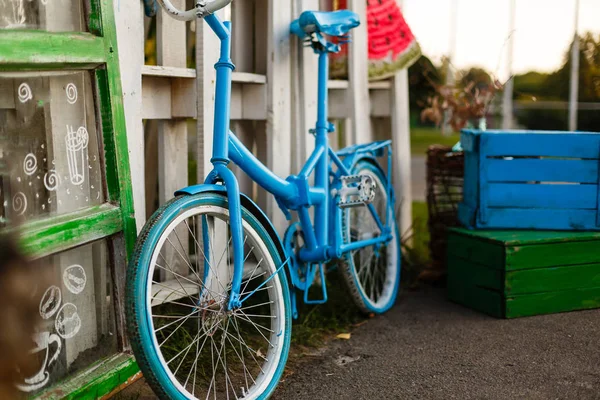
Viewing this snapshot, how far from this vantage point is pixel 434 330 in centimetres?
323

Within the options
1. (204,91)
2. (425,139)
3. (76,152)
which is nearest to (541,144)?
(204,91)

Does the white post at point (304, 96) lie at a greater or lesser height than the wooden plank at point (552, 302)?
greater

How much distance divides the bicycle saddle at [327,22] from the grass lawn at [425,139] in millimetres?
11030

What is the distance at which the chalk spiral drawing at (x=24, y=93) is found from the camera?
6.40 ft

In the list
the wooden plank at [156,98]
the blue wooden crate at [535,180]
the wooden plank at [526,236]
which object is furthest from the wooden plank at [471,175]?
the wooden plank at [156,98]

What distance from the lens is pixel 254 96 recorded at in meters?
3.33

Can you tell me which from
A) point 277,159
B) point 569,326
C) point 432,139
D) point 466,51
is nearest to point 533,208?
point 569,326

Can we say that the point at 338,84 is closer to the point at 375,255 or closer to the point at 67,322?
the point at 375,255

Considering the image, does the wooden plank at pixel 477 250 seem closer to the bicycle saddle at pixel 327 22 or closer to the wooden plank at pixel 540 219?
the wooden plank at pixel 540 219

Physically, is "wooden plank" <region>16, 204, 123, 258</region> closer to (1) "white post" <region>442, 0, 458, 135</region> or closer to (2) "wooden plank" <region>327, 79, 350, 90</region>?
(2) "wooden plank" <region>327, 79, 350, 90</region>

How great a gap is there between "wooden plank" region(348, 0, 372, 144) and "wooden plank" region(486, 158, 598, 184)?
75 centimetres

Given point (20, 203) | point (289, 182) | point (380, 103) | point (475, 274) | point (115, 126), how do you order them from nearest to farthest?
point (20, 203), point (115, 126), point (289, 182), point (475, 274), point (380, 103)

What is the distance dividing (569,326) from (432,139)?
15.9m

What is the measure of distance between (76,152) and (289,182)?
3.15 ft
